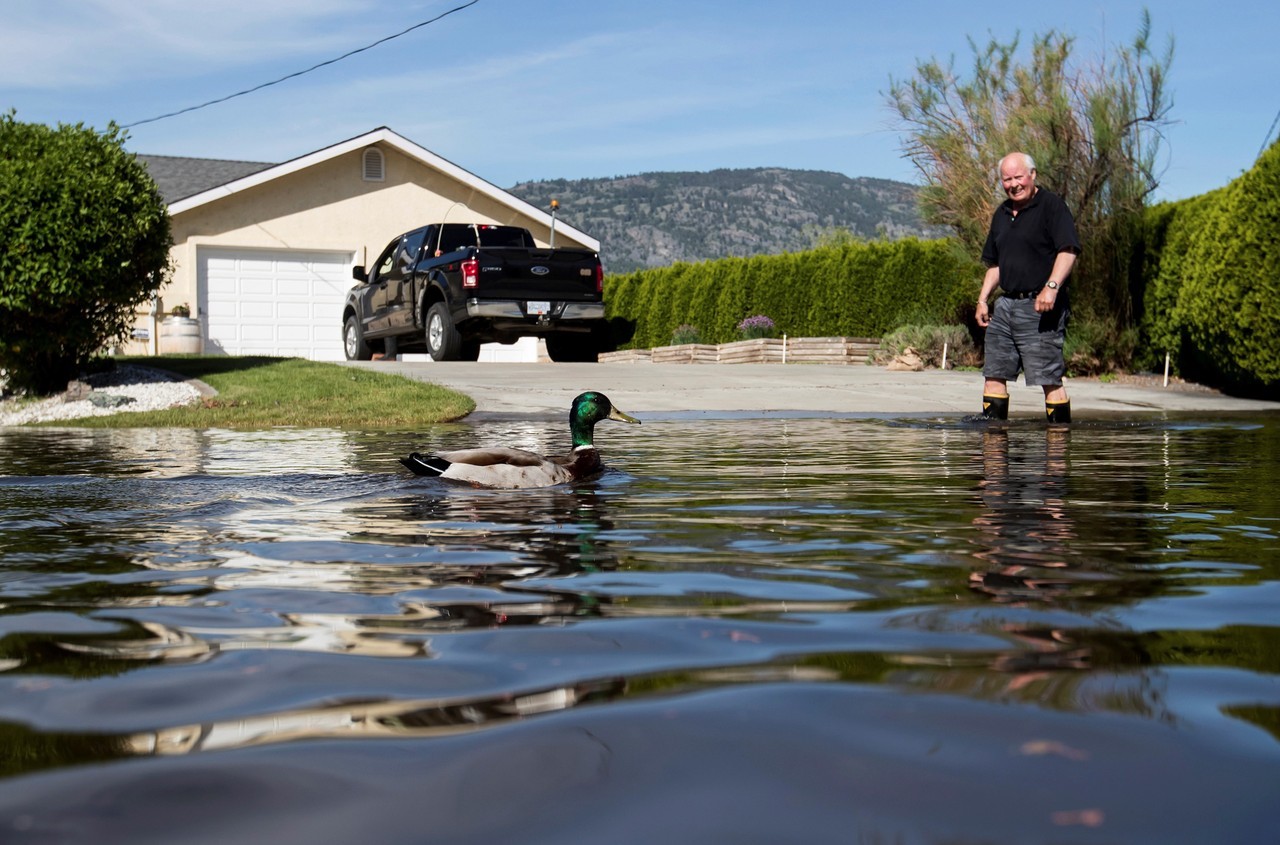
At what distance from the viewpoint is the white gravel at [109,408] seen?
13898 millimetres

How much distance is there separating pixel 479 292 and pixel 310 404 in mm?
6416

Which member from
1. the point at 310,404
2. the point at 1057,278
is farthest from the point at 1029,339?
the point at 310,404


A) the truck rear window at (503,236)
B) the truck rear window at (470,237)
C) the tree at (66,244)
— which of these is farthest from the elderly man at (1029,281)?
the truck rear window at (503,236)

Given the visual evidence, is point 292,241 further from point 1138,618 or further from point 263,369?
point 1138,618

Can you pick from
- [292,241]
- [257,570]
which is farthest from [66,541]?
[292,241]

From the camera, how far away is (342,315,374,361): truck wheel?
2419 cm

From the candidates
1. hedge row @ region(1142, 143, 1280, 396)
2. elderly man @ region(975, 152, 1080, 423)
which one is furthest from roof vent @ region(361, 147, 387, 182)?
elderly man @ region(975, 152, 1080, 423)

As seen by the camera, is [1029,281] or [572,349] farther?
[572,349]

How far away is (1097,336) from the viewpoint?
20.6m

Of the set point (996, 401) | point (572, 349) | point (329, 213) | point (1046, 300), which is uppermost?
point (329, 213)

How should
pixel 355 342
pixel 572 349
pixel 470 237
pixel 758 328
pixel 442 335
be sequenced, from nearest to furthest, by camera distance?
pixel 442 335, pixel 470 237, pixel 572 349, pixel 355 342, pixel 758 328

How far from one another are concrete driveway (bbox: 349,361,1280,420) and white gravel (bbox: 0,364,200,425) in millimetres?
3007

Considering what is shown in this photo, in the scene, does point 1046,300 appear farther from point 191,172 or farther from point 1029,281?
point 191,172

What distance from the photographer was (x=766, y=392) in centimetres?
1588
